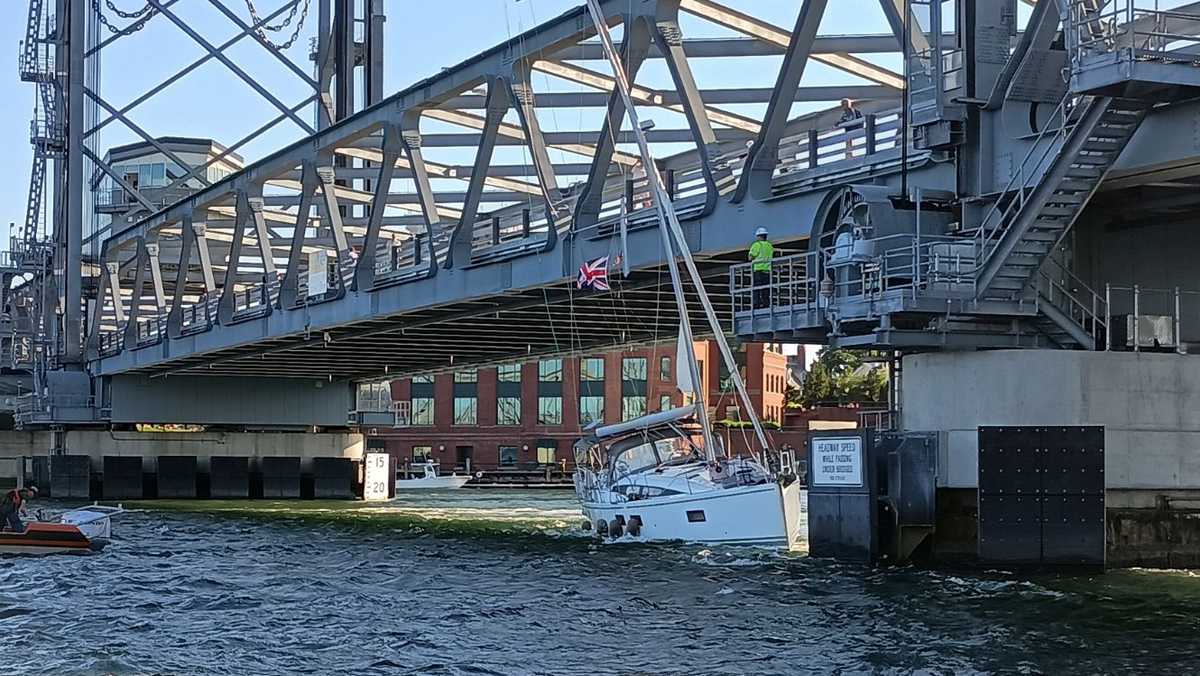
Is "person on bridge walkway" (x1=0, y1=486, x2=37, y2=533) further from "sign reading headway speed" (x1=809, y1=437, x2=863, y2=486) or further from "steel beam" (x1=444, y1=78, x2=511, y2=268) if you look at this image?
"sign reading headway speed" (x1=809, y1=437, x2=863, y2=486)

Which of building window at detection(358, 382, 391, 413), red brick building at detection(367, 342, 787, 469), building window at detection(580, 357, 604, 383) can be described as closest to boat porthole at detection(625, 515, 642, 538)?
building window at detection(358, 382, 391, 413)

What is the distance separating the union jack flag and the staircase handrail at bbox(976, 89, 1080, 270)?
12029 mm

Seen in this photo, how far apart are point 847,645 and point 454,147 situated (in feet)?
151

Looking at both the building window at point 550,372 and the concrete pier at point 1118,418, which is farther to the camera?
the building window at point 550,372

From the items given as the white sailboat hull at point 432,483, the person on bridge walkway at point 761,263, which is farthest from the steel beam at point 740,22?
the white sailboat hull at point 432,483

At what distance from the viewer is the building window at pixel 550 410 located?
13025 centimetres

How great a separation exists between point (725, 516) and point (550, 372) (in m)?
86.6

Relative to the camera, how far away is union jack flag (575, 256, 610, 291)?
42125 mm

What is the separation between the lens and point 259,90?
258ft

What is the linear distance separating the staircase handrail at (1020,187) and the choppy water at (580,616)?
5.91 metres

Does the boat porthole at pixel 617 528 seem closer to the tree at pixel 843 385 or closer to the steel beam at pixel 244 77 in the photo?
the steel beam at pixel 244 77

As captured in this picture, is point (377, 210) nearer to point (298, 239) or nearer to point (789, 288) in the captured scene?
point (298, 239)

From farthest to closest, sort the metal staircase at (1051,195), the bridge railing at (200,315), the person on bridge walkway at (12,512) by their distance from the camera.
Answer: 1. the bridge railing at (200,315)
2. the person on bridge walkway at (12,512)
3. the metal staircase at (1051,195)

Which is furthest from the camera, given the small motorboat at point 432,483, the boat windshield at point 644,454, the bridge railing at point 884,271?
the small motorboat at point 432,483
